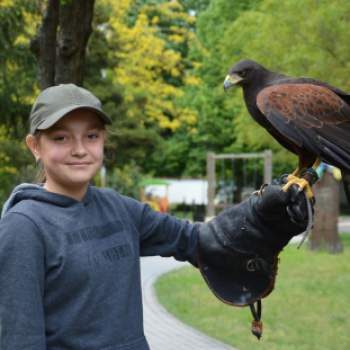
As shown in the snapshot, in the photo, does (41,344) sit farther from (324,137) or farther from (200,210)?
(200,210)

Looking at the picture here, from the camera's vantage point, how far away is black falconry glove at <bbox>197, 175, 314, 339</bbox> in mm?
2146

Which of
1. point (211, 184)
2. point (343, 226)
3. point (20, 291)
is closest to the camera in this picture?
point (20, 291)

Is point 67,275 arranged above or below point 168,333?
above

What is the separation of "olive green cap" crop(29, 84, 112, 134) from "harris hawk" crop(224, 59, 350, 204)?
1.20 m

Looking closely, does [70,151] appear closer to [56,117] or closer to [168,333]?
[56,117]

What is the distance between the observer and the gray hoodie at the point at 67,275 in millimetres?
1640

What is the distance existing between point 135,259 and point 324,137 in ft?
4.11

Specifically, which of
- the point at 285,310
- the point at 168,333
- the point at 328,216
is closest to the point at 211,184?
the point at 328,216

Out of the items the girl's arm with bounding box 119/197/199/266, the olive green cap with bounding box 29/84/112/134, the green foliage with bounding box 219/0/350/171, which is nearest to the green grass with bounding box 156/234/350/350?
the green foliage with bounding box 219/0/350/171

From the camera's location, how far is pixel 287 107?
9.09 feet

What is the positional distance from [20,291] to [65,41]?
3.07m

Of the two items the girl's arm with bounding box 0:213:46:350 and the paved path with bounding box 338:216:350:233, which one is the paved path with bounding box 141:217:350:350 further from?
the paved path with bounding box 338:216:350:233

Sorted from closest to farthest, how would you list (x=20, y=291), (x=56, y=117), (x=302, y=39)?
(x=20, y=291) < (x=56, y=117) < (x=302, y=39)

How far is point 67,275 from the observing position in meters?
1.72
